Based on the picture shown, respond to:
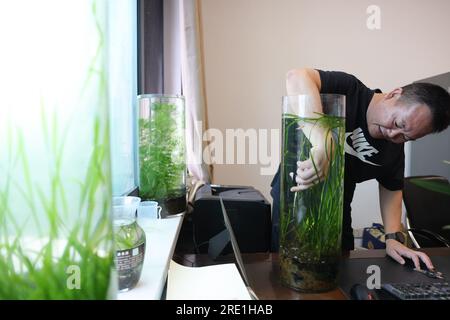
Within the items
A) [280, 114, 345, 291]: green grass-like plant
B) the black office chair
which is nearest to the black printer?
[280, 114, 345, 291]: green grass-like plant

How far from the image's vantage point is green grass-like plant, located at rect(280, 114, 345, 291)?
0.65 metres

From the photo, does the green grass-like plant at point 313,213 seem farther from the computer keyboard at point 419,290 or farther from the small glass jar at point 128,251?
the small glass jar at point 128,251

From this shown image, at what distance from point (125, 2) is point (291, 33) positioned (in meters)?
1.53

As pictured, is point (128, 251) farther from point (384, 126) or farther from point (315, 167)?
point (384, 126)

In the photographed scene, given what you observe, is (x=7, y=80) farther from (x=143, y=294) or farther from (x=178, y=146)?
(x=178, y=146)

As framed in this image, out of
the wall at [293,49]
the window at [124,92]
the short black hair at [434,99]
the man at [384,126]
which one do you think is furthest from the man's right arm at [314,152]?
the wall at [293,49]

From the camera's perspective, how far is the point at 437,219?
164 centimetres

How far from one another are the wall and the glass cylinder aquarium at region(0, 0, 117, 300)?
6.86 ft

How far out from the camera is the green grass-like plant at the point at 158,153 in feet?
3.43

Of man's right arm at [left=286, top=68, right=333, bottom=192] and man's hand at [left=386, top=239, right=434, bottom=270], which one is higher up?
man's right arm at [left=286, top=68, right=333, bottom=192]

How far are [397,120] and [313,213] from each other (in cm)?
61

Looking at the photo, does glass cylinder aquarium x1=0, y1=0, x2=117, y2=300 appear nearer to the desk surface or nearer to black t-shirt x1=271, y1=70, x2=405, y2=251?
the desk surface

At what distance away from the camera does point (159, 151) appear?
1046 mm

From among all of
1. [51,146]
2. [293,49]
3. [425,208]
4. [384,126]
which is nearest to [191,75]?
[384,126]
